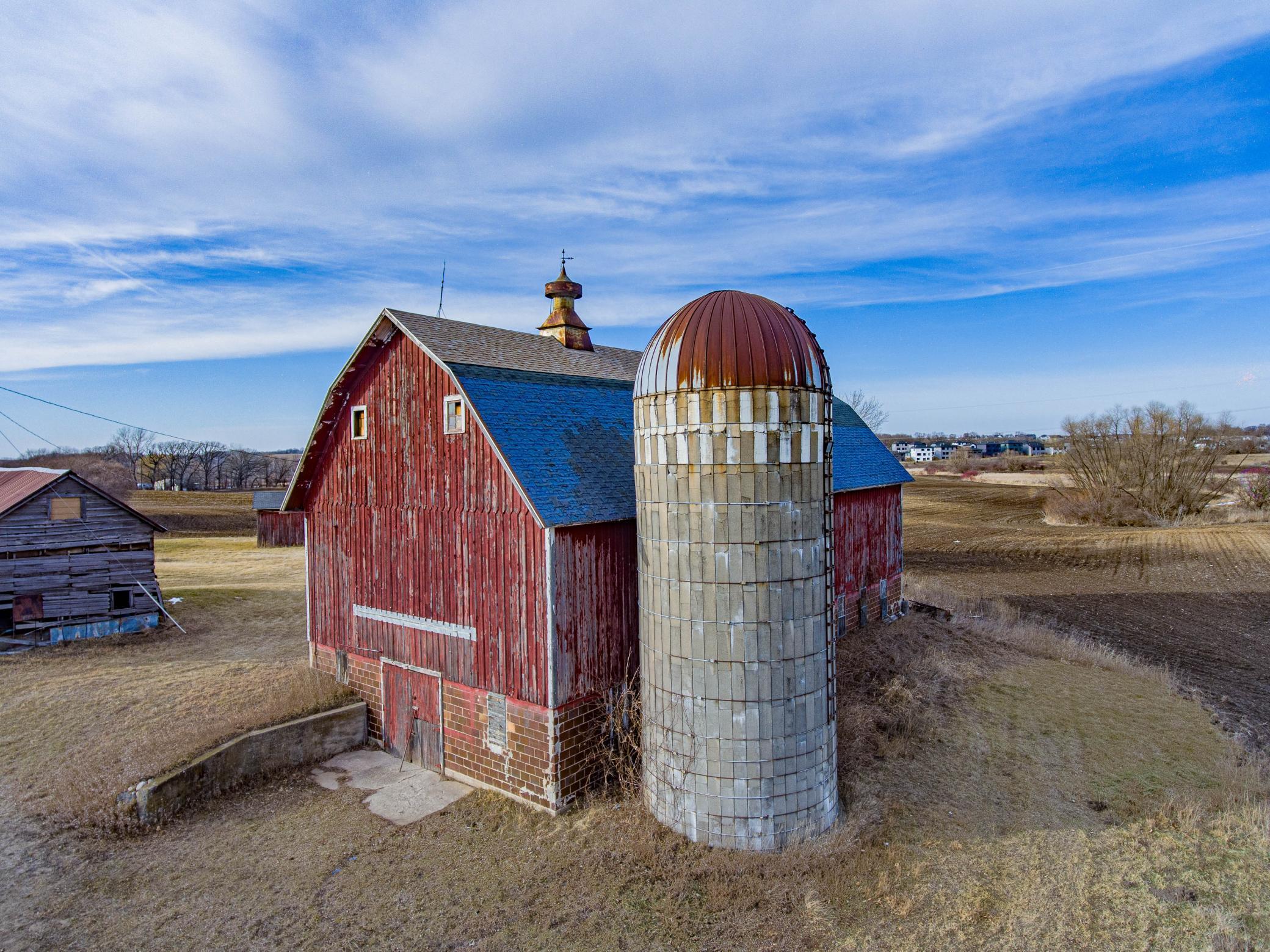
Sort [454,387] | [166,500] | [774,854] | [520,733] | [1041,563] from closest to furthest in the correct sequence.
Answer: [774,854]
[520,733]
[454,387]
[1041,563]
[166,500]

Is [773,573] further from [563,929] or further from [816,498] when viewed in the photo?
[563,929]

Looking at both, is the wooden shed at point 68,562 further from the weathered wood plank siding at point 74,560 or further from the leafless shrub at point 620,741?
the leafless shrub at point 620,741

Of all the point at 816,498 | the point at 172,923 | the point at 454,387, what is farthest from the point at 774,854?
the point at 454,387

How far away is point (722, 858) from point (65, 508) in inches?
819

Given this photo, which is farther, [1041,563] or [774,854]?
[1041,563]

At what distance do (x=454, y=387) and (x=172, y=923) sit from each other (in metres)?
8.17

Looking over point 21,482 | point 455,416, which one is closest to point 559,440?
point 455,416

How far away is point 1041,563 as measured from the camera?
3522cm

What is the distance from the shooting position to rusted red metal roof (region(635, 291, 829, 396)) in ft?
30.9

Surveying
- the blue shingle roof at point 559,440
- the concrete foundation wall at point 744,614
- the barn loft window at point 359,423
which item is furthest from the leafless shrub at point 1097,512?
the barn loft window at point 359,423

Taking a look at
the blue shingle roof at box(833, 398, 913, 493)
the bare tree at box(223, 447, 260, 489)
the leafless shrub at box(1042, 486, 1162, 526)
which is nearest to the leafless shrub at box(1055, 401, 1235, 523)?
the leafless shrub at box(1042, 486, 1162, 526)

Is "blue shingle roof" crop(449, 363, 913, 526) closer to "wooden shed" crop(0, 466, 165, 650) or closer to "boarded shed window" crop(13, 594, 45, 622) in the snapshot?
"wooden shed" crop(0, 466, 165, 650)

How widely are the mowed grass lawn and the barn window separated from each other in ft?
20.2

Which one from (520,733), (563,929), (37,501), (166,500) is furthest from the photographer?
(166,500)
